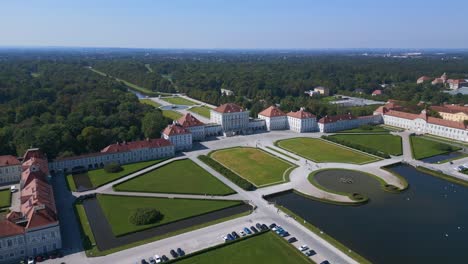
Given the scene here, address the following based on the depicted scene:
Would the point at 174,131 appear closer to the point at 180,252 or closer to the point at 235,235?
the point at 235,235

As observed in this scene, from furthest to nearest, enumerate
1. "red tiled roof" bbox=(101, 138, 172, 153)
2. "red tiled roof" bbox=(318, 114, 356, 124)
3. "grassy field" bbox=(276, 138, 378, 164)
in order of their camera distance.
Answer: "red tiled roof" bbox=(318, 114, 356, 124), "grassy field" bbox=(276, 138, 378, 164), "red tiled roof" bbox=(101, 138, 172, 153)

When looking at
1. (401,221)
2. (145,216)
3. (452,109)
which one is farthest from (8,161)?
(452,109)

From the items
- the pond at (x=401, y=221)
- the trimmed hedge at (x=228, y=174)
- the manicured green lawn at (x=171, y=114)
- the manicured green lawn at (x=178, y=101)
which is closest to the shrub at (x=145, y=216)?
the trimmed hedge at (x=228, y=174)

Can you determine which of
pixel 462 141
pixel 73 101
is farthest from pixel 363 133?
pixel 73 101

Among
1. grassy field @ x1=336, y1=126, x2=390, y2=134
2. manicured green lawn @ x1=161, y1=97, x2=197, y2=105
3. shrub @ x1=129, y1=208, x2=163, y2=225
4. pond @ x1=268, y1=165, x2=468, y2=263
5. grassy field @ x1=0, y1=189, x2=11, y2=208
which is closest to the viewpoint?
pond @ x1=268, y1=165, x2=468, y2=263

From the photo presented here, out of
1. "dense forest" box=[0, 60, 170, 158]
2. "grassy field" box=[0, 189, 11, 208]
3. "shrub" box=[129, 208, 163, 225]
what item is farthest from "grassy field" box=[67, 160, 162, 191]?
"shrub" box=[129, 208, 163, 225]

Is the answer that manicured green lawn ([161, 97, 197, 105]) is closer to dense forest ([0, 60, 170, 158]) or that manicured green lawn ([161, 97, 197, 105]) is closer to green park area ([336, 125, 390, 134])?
dense forest ([0, 60, 170, 158])
